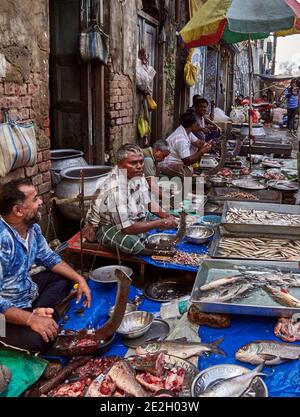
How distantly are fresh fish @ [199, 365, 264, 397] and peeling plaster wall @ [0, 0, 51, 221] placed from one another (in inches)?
115

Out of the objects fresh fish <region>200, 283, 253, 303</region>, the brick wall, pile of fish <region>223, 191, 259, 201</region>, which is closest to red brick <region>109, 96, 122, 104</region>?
the brick wall

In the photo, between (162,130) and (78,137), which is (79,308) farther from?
(162,130)

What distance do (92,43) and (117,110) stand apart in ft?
4.17

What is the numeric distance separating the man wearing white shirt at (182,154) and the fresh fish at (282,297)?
12.8 ft

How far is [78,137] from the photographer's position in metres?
7.12

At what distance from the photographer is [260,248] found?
14.0 feet

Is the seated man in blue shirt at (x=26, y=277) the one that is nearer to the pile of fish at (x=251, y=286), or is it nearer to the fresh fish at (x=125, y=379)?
the fresh fish at (x=125, y=379)

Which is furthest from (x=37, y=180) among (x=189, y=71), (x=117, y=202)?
(x=189, y=71)

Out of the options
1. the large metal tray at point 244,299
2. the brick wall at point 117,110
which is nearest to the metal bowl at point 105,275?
the large metal tray at point 244,299

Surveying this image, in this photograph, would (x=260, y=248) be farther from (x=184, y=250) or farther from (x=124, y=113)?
(x=124, y=113)

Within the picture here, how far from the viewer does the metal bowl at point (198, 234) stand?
15.3 feet

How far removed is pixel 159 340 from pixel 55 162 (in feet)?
12.0
